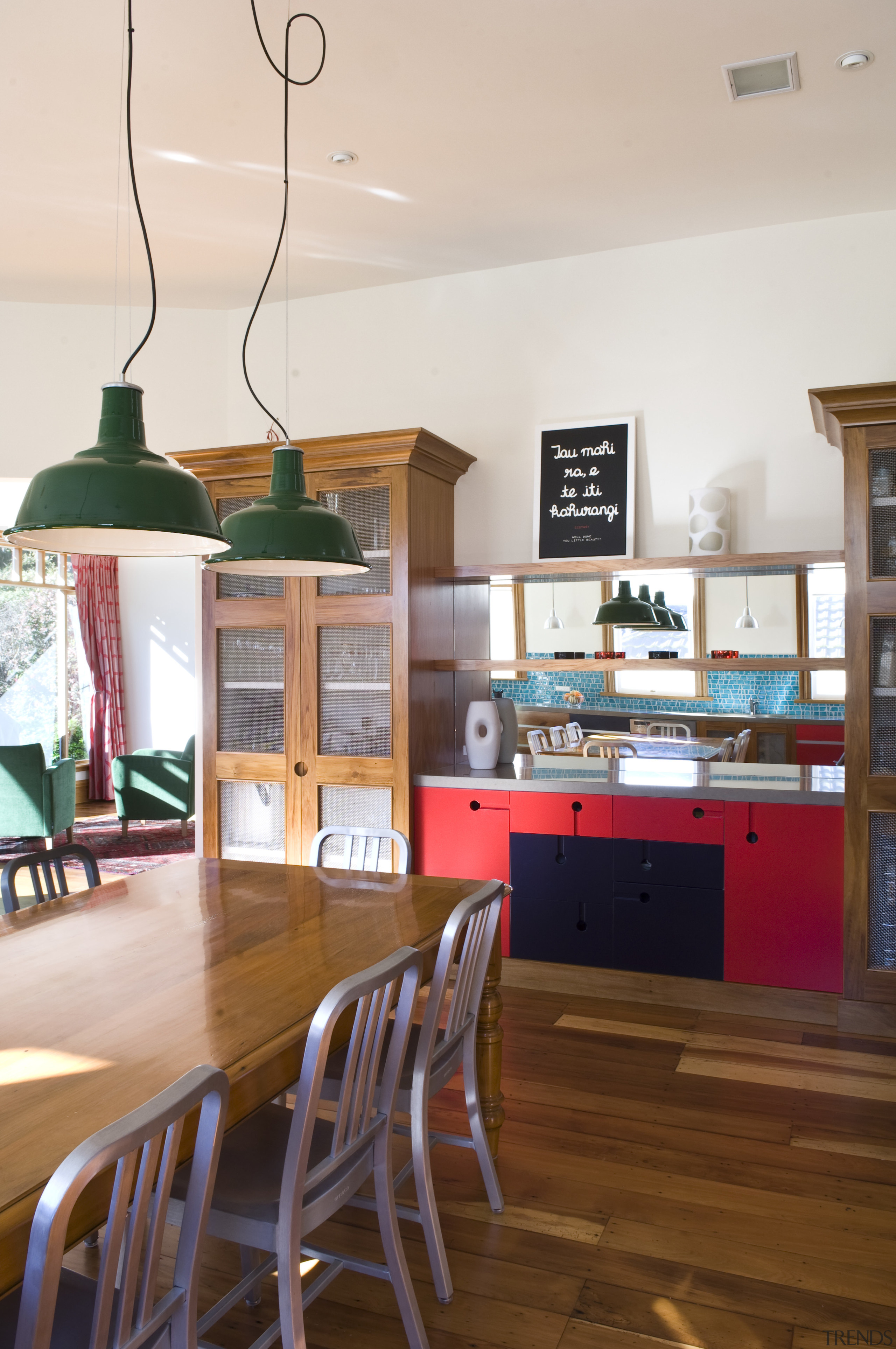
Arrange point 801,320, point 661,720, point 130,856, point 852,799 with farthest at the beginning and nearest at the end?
point 130,856, point 661,720, point 801,320, point 852,799

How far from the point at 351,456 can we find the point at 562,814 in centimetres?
174

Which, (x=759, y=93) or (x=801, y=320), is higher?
(x=759, y=93)

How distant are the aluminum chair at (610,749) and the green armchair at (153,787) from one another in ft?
12.4

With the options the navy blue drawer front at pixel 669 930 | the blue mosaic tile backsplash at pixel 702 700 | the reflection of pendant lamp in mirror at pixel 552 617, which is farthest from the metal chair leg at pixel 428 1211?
the reflection of pendant lamp in mirror at pixel 552 617

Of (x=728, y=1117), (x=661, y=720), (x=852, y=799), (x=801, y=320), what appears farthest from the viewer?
(x=661, y=720)

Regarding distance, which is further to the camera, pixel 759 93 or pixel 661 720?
pixel 661 720

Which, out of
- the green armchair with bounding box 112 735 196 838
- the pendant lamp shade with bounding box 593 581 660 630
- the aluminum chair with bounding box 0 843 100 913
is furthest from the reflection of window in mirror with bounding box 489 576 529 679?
the green armchair with bounding box 112 735 196 838

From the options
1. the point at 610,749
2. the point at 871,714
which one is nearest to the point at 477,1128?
the point at 871,714

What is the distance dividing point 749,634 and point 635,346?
136 cm

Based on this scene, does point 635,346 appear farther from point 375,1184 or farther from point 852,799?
point 375,1184

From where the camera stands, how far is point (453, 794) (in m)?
4.09

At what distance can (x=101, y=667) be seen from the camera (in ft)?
30.3

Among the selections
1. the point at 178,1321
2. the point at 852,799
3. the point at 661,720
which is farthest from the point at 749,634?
the point at 178,1321

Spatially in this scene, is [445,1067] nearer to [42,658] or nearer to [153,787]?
[153,787]
